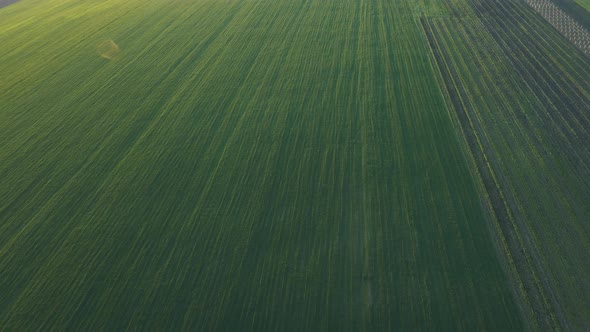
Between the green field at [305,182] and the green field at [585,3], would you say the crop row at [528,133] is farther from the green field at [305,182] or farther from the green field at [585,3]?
the green field at [585,3]

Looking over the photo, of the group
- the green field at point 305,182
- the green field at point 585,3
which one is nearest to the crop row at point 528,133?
the green field at point 305,182

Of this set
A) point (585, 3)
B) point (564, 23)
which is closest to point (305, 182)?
point (564, 23)

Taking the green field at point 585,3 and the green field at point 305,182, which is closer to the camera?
the green field at point 305,182

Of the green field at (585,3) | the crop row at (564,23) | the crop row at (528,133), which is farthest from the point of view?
the green field at (585,3)

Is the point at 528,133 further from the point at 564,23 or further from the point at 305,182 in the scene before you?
the point at 564,23

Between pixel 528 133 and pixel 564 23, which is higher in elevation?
pixel 564 23

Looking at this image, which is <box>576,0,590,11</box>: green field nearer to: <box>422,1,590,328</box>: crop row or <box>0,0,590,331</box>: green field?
<box>422,1,590,328</box>: crop row

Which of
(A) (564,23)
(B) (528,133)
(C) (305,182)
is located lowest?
(B) (528,133)

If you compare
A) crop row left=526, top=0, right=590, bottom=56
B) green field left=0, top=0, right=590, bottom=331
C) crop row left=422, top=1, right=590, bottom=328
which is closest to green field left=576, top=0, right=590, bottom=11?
crop row left=526, top=0, right=590, bottom=56

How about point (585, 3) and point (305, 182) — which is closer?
point (305, 182)
